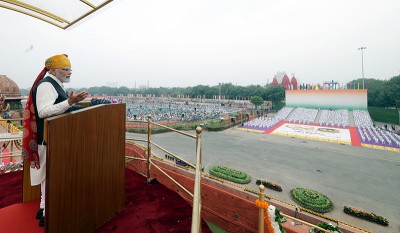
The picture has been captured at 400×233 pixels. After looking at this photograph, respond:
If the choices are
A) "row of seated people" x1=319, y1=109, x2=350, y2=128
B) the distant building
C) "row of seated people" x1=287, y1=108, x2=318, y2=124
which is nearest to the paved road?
"row of seated people" x1=319, y1=109, x2=350, y2=128

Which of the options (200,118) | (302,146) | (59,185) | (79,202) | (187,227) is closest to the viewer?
(59,185)

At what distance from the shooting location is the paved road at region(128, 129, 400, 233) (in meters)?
9.87

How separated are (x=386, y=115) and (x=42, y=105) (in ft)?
163

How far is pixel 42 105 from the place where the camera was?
1735 millimetres

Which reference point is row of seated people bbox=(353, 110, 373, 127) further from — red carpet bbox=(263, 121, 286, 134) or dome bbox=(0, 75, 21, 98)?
dome bbox=(0, 75, 21, 98)

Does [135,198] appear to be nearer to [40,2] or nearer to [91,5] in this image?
[91,5]

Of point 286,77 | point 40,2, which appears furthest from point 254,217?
point 286,77

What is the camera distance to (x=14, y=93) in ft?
71.1

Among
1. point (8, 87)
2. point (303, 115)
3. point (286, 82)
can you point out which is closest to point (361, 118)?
point (303, 115)

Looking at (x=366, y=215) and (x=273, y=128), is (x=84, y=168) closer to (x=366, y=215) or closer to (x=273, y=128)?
(x=366, y=215)

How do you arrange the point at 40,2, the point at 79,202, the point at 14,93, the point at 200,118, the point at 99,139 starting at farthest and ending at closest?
1. the point at 200,118
2. the point at 14,93
3. the point at 40,2
4. the point at 99,139
5. the point at 79,202

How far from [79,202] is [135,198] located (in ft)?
3.81

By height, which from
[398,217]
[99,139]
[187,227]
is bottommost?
[398,217]

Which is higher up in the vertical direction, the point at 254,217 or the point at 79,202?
the point at 79,202
